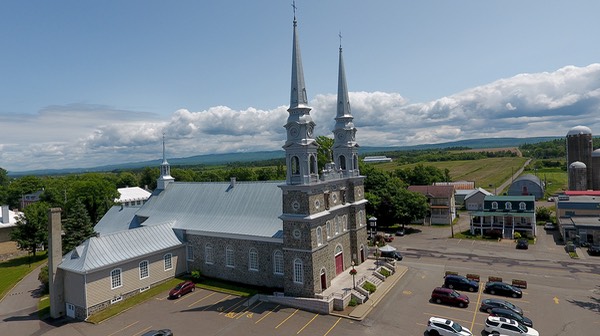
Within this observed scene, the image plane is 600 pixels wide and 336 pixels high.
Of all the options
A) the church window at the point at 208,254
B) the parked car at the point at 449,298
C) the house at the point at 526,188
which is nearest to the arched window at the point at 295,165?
the church window at the point at 208,254

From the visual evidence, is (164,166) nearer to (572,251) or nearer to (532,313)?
(532,313)

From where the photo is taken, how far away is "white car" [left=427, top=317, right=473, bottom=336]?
78.2 feet

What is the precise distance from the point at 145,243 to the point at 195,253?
544 centimetres

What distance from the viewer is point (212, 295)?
33875 mm

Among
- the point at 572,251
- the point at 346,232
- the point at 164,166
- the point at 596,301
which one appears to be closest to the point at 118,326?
the point at 346,232

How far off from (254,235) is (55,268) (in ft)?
57.8

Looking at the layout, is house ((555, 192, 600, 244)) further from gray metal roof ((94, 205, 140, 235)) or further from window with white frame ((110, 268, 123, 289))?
gray metal roof ((94, 205, 140, 235))

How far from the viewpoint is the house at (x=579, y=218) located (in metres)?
49.7

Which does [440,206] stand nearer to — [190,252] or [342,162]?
[342,162]

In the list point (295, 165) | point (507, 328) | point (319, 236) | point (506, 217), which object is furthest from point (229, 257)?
point (506, 217)

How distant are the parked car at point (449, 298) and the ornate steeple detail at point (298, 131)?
557 inches

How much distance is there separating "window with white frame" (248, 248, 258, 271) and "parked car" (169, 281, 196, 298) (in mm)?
5876

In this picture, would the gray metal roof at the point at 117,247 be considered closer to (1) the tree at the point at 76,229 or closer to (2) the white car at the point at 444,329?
(1) the tree at the point at 76,229

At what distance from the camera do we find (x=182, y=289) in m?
34.2
